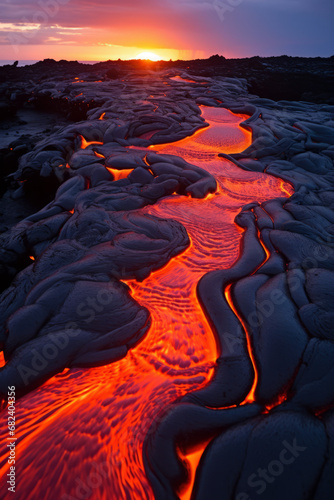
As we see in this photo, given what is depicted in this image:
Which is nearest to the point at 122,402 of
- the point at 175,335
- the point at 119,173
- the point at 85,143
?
the point at 175,335

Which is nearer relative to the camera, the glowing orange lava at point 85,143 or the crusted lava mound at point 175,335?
the crusted lava mound at point 175,335

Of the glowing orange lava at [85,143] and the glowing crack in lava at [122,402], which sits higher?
the glowing orange lava at [85,143]

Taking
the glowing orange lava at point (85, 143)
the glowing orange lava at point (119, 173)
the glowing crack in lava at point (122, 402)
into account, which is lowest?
the glowing crack in lava at point (122, 402)

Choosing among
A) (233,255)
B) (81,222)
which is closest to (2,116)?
(81,222)

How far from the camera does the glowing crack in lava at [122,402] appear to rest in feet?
5.01

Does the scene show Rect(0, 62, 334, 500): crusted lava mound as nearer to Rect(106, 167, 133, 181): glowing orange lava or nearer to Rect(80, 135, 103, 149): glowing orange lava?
Rect(106, 167, 133, 181): glowing orange lava

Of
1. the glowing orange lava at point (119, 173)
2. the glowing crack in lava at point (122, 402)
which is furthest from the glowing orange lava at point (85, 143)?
the glowing crack in lava at point (122, 402)

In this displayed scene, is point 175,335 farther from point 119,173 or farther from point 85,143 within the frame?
point 85,143

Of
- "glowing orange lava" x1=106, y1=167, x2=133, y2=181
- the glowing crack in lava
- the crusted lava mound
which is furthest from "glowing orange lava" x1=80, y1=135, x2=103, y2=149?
the glowing crack in lava

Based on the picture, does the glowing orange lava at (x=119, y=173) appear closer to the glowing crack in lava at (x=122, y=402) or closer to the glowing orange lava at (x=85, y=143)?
the glowing orange lava at (x=85, y=143)

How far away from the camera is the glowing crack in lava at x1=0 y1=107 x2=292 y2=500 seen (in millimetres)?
1527

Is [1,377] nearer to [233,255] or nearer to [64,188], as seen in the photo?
[233,255]

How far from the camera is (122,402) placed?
1.85 m

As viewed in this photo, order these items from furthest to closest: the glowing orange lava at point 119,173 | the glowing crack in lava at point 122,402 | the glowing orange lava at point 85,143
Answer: the glowing orange lava at point 85,143 < the glowing orange lava at point 119,173 < the glowing crack in lava at point 122,402
